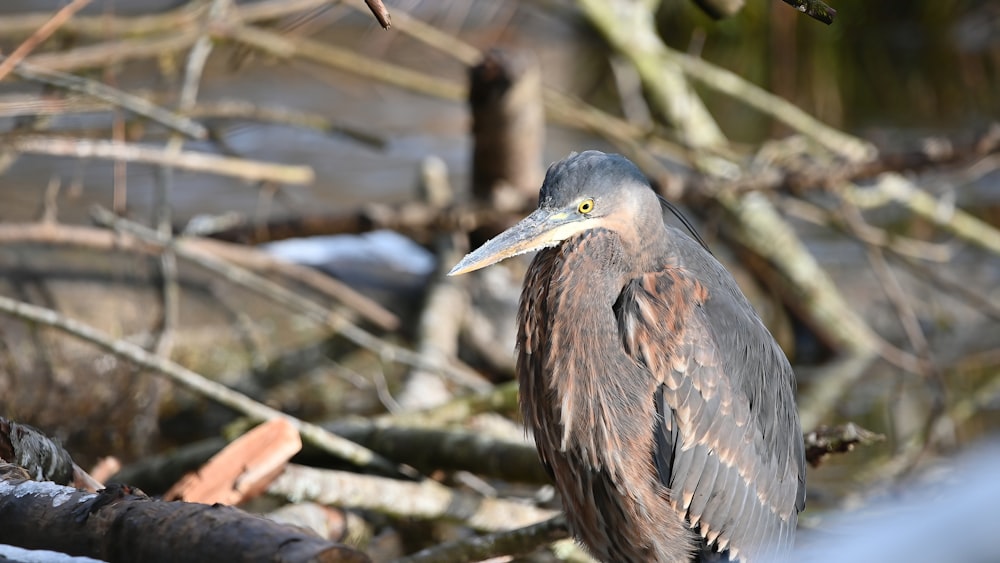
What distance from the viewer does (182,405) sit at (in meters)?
5.11

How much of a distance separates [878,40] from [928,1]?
28.0 inches

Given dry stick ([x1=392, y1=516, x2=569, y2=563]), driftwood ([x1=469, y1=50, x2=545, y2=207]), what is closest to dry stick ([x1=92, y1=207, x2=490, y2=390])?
driftwood ([x1=469, y1=50, x2=545, y2=207])

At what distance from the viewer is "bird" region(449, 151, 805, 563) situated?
110 inches

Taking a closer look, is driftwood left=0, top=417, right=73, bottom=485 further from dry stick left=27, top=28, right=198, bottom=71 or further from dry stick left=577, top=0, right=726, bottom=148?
dry stick left=577, top=0, right=726, bottom=148

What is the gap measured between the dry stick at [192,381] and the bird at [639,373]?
1.02m

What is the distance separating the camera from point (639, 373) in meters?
2.86

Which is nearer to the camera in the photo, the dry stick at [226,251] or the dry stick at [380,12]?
the dry stick at [380,12]

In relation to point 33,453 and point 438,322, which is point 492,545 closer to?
point 33,453

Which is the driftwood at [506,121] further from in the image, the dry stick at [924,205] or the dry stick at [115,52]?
the dry stick at [924,205]

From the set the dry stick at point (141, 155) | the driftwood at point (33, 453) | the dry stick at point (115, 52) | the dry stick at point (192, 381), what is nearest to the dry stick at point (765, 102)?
the dry stick at point (141, 155)

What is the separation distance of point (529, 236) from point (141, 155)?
1.86 m

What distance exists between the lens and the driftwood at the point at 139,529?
1734mm

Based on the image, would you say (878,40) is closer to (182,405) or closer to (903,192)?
(903,192)

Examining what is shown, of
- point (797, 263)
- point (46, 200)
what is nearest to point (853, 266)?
point (797, 263)
